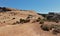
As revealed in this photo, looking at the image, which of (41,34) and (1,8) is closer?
(41,34)

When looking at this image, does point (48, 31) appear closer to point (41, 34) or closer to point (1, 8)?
point (41, 34)

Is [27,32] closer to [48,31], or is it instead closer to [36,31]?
[36,31]

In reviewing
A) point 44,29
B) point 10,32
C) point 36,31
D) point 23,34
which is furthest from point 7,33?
point 44,29

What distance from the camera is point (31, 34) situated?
18844 mm

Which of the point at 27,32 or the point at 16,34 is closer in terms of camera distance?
the point at 16,34

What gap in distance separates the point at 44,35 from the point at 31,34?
1.64 metres

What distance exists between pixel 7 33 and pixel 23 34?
1936 millimetres

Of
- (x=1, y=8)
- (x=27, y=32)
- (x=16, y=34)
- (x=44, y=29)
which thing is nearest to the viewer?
(x=16, y=34)

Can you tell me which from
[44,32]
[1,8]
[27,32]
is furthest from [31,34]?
[1,8]

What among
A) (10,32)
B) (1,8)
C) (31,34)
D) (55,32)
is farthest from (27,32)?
(1,8)

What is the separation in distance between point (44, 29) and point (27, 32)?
2989mm

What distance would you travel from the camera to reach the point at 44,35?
1902cm

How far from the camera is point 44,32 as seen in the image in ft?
66.3

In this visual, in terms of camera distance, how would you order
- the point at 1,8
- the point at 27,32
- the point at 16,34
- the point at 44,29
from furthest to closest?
the point at 1,8 < the point at 44,29 < the point at 27,32 < the point at 16,34
